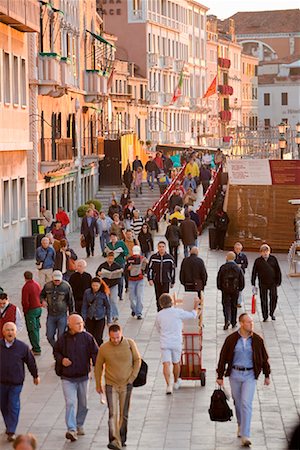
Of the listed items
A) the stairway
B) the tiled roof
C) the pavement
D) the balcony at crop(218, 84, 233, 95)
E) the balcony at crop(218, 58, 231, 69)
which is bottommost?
the stairway

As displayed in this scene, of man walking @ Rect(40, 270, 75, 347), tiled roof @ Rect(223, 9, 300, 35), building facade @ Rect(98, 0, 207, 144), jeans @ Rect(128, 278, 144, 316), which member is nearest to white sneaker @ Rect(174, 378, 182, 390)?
man walking @ Rect(40, 270, 75, 347)

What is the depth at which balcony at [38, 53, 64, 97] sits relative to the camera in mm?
43906

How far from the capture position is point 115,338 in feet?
47.3

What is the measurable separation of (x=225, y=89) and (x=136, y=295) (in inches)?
4185

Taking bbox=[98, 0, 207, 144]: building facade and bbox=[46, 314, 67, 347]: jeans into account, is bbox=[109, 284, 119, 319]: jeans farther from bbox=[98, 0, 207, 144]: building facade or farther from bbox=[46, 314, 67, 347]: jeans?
bbox=[98, 0, 207, 144]: building facade

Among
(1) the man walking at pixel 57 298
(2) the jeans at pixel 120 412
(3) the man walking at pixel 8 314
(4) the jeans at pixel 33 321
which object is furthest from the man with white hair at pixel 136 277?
(2) the jeans at pixel 120 412

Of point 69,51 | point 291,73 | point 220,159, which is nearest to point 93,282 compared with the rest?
point 69,51

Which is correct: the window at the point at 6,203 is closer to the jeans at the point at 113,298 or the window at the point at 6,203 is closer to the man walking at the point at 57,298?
the jeans at the point at 113,298

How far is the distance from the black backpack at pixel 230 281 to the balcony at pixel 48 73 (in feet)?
69.9

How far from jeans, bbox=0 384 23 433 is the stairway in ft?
121

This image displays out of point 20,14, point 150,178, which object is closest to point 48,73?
point 20,14

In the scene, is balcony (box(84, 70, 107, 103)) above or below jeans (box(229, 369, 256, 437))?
above

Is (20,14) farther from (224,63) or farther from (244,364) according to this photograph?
(224,63)

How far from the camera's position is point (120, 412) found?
1475 cm
